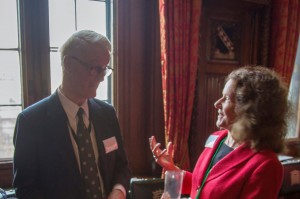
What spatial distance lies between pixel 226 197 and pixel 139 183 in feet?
2.71

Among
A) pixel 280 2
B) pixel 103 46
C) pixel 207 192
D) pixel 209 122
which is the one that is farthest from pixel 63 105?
pixel 280 2

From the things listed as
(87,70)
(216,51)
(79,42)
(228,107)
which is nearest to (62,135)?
(87,70)

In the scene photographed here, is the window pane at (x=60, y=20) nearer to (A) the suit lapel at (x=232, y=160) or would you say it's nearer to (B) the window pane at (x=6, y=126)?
(B) the window pane at (x=6, y=126)

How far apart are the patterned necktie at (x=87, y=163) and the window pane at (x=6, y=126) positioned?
1089 millimetres

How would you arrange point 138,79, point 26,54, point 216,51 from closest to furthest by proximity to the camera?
point 26,54, point 138,79, point 216,51

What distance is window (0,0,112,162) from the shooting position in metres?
1.91

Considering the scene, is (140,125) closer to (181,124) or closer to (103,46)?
(181,124)

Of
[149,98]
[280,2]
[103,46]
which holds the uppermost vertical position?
[280,2]

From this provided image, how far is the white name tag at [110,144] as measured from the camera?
1217 millimetres

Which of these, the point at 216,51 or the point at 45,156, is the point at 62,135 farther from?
the point at 216,51

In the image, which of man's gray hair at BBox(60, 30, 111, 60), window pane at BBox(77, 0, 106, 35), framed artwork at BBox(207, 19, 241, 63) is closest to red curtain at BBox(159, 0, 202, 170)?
framed artwork at BBox(207, 19, 241, 63)

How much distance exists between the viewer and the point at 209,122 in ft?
8.52

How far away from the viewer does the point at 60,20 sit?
80.8 inches

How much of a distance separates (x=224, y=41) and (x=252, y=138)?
1725 millimetres
